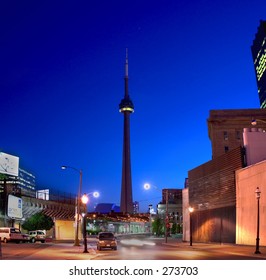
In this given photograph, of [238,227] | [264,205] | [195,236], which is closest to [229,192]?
[238,227]

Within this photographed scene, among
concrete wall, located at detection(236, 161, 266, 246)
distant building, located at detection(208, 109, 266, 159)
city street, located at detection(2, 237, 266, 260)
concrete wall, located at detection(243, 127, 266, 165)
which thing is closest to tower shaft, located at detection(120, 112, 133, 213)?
distant building, located at detection(208, 109, 266, 159)

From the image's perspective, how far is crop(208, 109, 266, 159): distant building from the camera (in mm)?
90500

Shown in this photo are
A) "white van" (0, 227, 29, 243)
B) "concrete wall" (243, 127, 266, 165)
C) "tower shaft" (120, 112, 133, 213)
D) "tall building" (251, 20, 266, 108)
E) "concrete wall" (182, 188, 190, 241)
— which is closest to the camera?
Result: "concrete wall" (243, 127, 266, 165)

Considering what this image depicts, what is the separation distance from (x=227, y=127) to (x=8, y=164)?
46.1 m

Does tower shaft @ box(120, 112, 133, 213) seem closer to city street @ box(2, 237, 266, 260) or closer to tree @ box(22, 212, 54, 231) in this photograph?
tree @ box(22, 212, 54, 231)

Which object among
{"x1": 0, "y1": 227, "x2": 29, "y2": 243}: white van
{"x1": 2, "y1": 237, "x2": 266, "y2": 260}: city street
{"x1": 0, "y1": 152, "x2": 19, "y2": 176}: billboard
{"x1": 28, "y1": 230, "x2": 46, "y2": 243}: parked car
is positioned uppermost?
{"x1": 0, "y1": 152, "x2": 19, "y2": 176}: billboard

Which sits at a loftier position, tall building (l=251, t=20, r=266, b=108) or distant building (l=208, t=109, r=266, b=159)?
tall building (l=251, t=20, r=266, b=108)

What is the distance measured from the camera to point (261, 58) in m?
165

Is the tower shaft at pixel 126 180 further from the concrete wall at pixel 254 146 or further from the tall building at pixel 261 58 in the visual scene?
the concrete wall at pixel 254 146

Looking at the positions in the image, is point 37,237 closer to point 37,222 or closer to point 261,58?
Answer: point 37,222

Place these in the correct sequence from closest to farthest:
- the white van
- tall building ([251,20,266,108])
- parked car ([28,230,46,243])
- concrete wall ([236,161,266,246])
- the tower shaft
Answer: concrete wall ([236,161,266,246]), the white van, parked car ([28,230,46,243]), tall building ([251,20,266,108]), the tower shaft

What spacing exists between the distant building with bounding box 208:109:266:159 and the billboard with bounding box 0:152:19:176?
1631 inches

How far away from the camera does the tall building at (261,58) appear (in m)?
158

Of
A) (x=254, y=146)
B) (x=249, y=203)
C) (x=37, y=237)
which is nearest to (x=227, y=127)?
(x=37, y=237)
